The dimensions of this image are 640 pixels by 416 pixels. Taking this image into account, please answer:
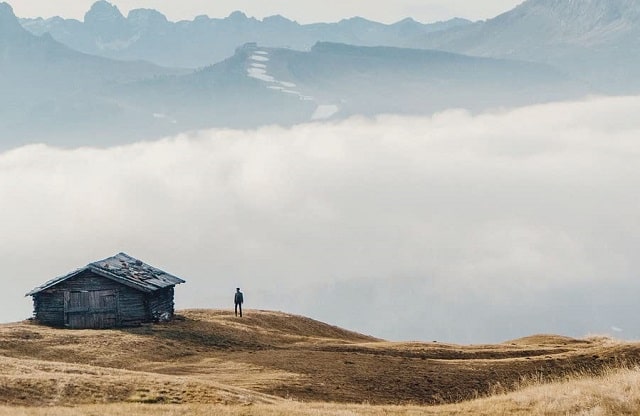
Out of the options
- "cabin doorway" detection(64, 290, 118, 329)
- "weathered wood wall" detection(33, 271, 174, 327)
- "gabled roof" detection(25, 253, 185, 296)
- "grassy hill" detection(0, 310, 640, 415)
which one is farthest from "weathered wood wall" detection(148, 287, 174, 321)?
"cabin doorway" detection(64, 290, 118, 329)

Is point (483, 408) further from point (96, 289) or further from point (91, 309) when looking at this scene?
point (96, 289)

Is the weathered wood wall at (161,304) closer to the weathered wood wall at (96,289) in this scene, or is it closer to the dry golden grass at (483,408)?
the weathered wood wall at (96,289)

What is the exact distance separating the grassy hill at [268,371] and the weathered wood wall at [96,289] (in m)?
1.99

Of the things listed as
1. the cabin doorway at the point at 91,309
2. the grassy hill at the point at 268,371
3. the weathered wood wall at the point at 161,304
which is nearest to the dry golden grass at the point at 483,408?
the grassy hill at the point at 268,371

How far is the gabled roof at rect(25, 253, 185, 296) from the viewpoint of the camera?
6781 centimetres

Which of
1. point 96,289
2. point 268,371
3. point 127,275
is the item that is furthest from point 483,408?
point 96,289

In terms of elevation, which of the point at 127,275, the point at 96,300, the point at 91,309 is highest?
the point at 127,275

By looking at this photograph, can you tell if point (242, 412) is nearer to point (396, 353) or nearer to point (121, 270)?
point (396, 353)

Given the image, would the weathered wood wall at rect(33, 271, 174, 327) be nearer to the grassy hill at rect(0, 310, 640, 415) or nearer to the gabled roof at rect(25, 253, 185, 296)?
the gabled roof at rect(25, 253, 185, 296)

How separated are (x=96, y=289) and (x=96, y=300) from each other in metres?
0.82

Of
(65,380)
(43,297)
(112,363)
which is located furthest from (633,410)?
(43,297)

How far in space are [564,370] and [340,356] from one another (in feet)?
41.5

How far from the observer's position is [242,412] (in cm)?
3288

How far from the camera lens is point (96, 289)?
68250mm
